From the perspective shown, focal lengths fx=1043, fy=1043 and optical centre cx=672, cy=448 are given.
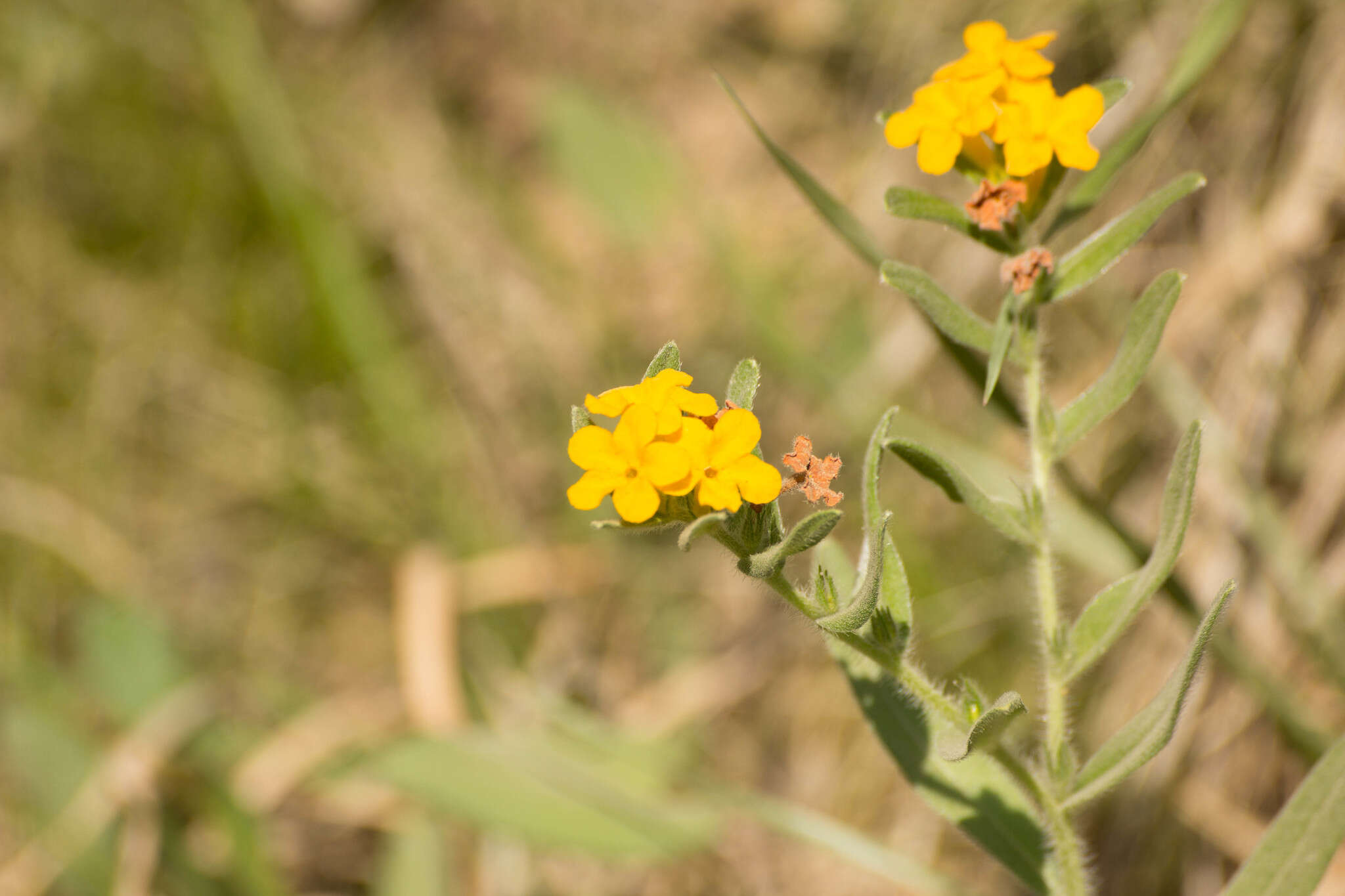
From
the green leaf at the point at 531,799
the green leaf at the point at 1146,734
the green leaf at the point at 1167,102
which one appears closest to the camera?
the green leaf at the point at 1146,734

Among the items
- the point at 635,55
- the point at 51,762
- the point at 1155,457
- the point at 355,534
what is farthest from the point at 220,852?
the point at 635,55

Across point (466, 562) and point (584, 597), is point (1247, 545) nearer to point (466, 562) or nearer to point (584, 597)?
point (584, 597)

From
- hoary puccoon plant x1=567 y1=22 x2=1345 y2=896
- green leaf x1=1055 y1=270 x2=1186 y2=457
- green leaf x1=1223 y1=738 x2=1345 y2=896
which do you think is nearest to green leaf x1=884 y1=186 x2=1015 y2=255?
hoary puccoon plant x1=567 y1=22 x2=1345 y2=896

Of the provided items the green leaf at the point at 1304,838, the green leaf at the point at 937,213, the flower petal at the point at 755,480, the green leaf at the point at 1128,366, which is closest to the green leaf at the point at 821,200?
the green leaf at the point at 937,213

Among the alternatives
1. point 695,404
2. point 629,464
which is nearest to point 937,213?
point 695,404

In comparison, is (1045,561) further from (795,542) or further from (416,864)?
(416,864)

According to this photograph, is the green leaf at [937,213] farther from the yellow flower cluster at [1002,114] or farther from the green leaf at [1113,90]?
the green leaf at [1113,90]
